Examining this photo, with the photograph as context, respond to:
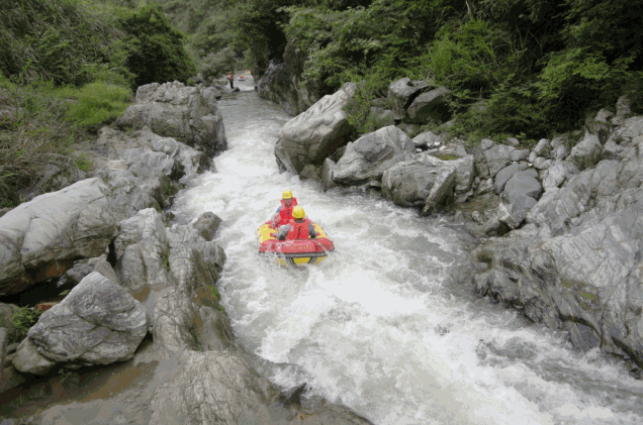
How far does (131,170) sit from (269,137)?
20.6 feet

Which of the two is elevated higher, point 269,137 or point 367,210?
point 269,137

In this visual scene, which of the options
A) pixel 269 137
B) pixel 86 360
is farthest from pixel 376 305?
pixel 269 137

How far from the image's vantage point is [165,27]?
1642cm

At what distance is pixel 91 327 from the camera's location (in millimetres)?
3869

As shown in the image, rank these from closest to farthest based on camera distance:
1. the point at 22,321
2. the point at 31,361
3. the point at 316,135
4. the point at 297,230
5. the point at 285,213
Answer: the point at 31,361 < the point at 22,321 < the point at 297,230 < the point at 285,213 < the point at 316,135

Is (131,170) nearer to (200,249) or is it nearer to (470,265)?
(200,249)

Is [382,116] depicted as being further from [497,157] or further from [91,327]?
[91,327]

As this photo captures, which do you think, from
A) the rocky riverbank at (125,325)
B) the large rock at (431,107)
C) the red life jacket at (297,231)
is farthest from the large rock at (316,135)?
the rocky riverbank at (125,325)

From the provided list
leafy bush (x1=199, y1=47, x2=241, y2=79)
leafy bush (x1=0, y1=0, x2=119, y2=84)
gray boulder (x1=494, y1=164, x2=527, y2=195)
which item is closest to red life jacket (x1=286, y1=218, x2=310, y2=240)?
gray boulder (x1=494, y1=164, x2=527, y2=195)

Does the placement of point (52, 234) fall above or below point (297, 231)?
above

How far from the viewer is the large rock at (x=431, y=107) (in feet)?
31.1

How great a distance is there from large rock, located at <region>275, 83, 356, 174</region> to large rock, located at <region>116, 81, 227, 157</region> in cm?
347

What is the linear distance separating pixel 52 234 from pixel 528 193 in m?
8.13

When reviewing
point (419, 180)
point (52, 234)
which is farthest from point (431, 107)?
point (52, 234)
